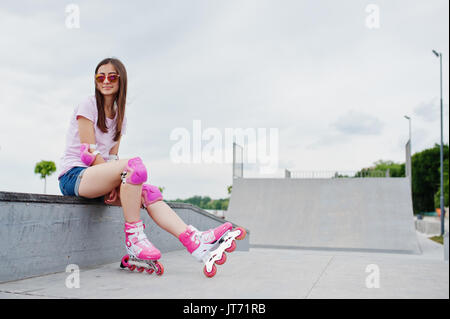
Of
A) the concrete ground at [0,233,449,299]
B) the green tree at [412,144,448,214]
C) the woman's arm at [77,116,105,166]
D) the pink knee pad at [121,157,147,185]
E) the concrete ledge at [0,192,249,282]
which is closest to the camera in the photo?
the concrete ground at [0,233,449,299]

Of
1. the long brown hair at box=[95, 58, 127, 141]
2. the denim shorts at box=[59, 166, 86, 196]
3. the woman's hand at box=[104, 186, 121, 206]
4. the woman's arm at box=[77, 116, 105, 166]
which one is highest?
the long brown hair at box=[95, 58, 127, 141]

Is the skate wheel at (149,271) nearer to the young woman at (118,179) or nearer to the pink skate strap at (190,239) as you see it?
the young woman at (118,179)

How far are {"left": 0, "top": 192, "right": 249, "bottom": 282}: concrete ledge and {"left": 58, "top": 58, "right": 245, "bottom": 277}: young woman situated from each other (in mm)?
227

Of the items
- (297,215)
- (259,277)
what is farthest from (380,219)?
(259,277)

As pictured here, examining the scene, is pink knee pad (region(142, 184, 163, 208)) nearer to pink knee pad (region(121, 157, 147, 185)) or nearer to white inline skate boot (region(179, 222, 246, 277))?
pink knee pad (region(121, 157, 147, 185))

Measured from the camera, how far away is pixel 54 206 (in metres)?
3.21

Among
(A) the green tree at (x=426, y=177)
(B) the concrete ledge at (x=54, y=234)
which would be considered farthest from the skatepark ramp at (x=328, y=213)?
(A) the green tree at (x=426, y=177)

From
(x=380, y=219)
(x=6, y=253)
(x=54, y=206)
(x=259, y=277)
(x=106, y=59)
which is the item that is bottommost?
(x=380, y=219)

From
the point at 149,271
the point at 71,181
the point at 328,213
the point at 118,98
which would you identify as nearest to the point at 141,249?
the point at 149,271

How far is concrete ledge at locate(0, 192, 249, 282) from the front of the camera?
285 cm

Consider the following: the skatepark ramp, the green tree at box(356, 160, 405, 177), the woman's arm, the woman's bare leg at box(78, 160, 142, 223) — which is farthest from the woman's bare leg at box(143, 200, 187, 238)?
the green tree at box(356, 160, 405, 177)
